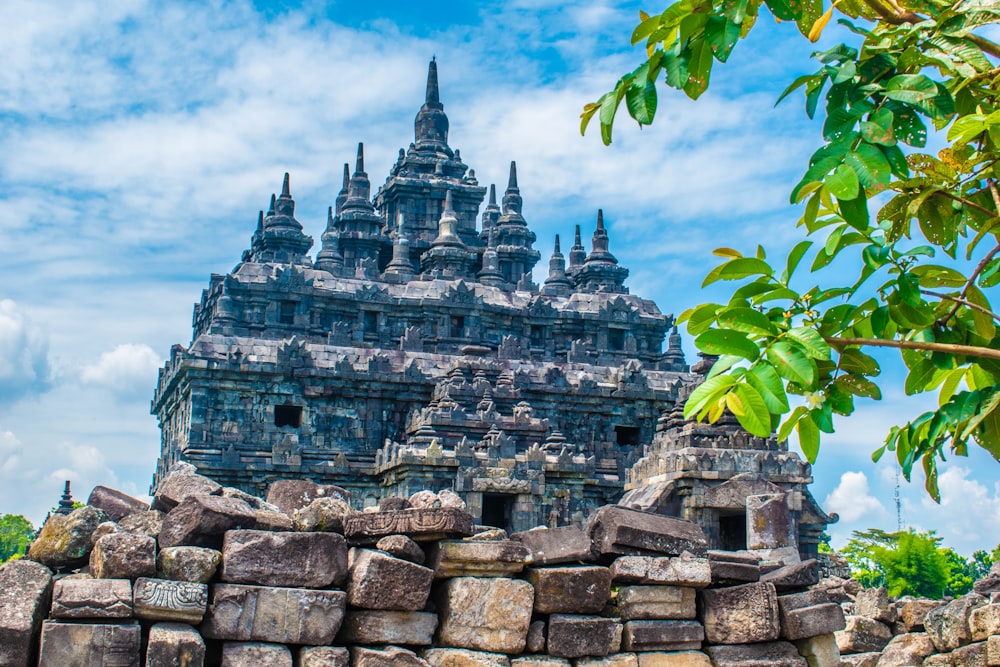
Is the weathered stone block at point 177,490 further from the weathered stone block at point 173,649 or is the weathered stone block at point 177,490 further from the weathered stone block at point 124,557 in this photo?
→ the weathered stone block at point 173,649

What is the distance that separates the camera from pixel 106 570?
7.79 metres

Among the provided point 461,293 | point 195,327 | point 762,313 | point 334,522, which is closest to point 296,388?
point 461,293

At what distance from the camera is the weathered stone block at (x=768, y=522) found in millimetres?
19125

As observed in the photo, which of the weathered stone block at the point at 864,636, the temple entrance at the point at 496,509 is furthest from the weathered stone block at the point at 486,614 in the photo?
the temple entrance at the point at 496,509

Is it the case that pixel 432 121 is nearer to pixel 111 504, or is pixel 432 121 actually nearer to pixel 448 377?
pixel 448 377

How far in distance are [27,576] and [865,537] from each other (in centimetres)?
5093

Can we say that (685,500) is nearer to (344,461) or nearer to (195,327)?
(344,461)

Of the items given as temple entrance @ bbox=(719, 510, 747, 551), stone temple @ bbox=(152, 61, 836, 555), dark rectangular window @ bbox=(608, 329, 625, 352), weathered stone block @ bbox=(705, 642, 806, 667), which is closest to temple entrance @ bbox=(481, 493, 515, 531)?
stone temple @ bbox=(152, 61, 836, 555)

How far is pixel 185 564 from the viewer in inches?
310

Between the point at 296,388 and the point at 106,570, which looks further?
the point at 296,388

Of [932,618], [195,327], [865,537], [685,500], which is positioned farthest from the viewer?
[865,537]

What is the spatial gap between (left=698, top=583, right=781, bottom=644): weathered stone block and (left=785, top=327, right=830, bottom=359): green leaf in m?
3.34

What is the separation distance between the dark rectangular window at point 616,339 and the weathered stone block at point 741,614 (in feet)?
117

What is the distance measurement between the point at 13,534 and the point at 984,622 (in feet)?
226
